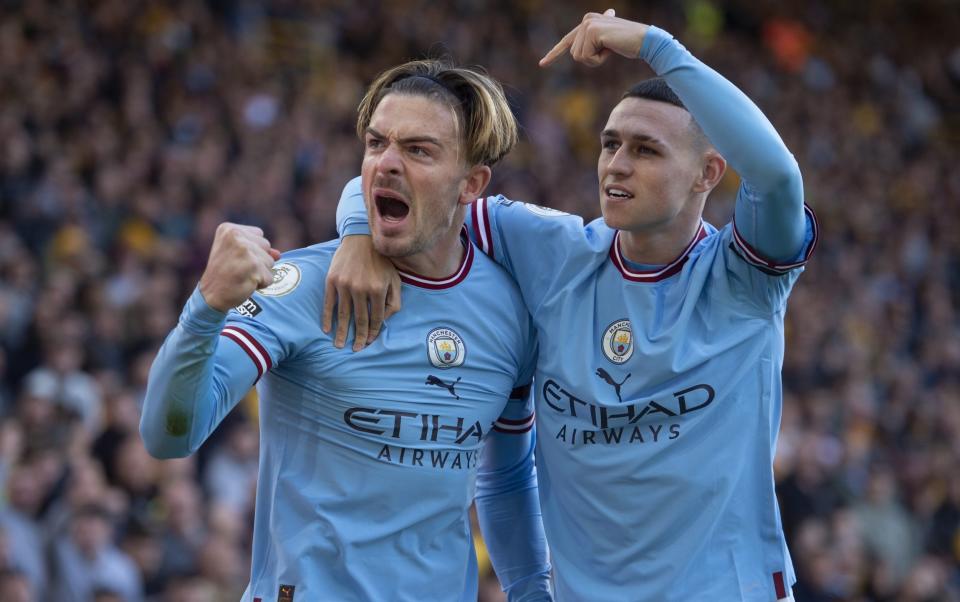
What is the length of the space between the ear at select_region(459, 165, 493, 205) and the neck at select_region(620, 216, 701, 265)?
433 millimetres

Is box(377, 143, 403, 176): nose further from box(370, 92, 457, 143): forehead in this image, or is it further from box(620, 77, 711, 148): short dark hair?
box(620, 77, 711, 148): short dark hair

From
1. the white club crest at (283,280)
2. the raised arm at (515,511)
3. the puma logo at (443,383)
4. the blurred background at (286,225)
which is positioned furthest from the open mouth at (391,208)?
the blurred background at (286,225)

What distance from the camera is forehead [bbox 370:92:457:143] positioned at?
3.60 meters

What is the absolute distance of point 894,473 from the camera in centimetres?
1159

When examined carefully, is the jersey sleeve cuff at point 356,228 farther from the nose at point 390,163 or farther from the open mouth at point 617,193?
the open mouth at point 617,193

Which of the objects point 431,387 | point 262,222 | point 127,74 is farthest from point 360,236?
point 127,74

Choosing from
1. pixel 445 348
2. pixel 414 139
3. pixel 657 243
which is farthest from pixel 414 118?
pixel 657 243

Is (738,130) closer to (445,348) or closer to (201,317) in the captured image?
(445,348)

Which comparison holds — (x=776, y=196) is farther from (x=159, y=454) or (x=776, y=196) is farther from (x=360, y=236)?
(x=159, y=454)

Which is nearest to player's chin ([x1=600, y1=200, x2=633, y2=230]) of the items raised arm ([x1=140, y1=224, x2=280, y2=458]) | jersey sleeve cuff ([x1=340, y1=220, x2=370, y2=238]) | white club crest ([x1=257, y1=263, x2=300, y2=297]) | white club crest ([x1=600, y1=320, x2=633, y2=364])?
white club crest ([x1=600, y1=320, x2=633, y2=364])

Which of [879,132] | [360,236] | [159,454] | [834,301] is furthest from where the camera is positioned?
[879,132]

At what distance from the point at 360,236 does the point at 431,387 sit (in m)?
0.47

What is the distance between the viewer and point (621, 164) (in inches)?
142

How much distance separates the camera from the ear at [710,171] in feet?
12.2
